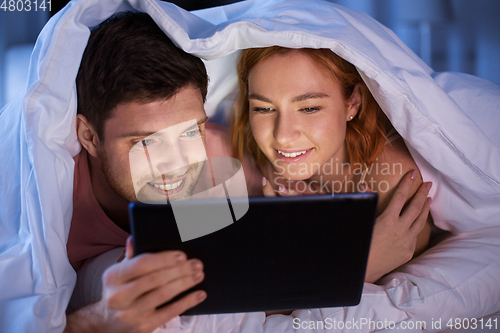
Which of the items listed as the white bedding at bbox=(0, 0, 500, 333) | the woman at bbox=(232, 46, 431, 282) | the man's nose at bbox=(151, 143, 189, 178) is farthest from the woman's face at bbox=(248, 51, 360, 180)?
the man's nose at bbox=(151, 143, 189, 178)

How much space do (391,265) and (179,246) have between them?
54 cm

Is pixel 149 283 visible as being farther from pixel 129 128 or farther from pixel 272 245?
pixel 129 128

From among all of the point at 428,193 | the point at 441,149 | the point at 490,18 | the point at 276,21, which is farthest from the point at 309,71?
the point at 490,18

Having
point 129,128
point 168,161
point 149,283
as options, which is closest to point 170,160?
point 168,161

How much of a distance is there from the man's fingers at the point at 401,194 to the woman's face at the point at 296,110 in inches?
7.3

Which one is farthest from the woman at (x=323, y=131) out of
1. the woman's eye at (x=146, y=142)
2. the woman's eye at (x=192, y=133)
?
the woman's eye at (x=146, y=142)

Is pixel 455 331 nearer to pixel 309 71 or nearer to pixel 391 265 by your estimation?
pixel 391 265

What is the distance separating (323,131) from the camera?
93 cm

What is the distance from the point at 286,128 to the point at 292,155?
103 millimetres

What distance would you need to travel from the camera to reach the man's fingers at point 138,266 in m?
0.60

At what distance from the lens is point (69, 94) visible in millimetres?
784

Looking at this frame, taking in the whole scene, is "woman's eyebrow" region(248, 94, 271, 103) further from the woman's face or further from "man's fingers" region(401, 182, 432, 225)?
"man's fingers" region(401, 182, 432, 225)

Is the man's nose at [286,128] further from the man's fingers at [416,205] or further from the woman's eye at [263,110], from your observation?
the man's fingers at [416,205]

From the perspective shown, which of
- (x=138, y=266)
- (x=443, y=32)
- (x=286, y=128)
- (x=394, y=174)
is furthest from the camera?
(x=443, y=32)
